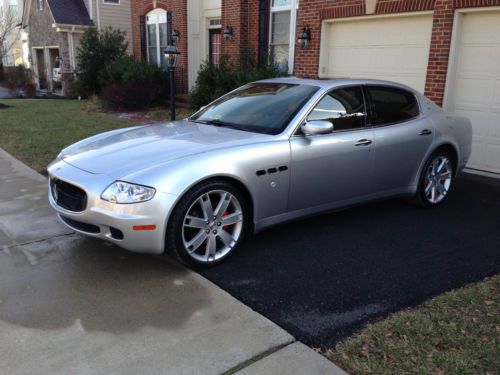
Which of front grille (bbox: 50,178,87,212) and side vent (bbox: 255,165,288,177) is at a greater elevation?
side vent (bbox: 255,165,288,177)

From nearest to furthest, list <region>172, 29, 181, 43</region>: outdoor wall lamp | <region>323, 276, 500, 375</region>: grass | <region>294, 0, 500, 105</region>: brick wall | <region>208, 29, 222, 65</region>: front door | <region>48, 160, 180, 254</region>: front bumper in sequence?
<region>323, 276, 500, 375</region>: grass → <region>48, 160, 180, 254</region>: front bumper → <region>294, 0, 500, 105</region>: brick wall → <region>208, 29, 222, 65</region>: front door → <region>172, 29, 181, 43</region>: outdoor wall lamp

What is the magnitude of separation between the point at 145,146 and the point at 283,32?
9284mm

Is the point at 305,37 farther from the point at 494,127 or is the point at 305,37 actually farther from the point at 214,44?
the point at 214,44

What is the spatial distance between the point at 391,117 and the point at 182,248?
9.32ft

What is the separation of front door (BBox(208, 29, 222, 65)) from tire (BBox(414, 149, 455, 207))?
1079cm

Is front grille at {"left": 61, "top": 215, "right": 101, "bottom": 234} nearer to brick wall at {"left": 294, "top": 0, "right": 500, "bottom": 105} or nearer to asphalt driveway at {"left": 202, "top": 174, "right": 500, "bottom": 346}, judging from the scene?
asphalt driveway at {"left": 202, "top": 174, "right": 500, "bottom": 346}

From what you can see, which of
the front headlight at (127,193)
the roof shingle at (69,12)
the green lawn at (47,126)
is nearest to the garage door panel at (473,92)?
the front headlight at (127,193)

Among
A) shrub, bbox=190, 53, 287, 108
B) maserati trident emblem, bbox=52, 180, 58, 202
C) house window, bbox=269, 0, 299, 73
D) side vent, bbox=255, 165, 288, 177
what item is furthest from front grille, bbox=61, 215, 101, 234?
house window, bbox=269, 0, 299, 73

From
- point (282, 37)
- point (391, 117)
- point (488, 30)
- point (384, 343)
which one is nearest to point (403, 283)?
point (384, 343)

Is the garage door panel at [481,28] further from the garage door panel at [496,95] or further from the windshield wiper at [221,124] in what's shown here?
the windshield wiper at [221,124]

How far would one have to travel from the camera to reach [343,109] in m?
4.98

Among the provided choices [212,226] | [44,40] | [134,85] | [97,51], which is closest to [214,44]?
[134,85]

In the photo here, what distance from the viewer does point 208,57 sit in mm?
15766

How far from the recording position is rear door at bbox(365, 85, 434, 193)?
5188 mm
